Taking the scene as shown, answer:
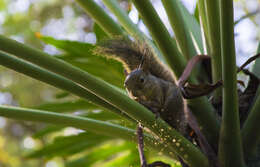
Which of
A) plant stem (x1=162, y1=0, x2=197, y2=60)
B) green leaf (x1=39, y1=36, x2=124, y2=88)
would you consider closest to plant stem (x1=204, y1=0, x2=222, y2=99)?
plant stem (x1=162, y1=0, x2=197, y2=60)

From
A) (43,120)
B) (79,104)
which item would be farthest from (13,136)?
(43,120)

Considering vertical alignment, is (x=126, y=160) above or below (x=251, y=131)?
above

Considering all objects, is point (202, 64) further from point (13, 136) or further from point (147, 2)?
point (13, 136)

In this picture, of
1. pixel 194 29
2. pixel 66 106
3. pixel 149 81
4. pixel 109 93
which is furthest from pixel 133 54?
pixel 66 106

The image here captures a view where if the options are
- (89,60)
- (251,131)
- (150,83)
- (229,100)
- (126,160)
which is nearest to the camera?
(229,100)

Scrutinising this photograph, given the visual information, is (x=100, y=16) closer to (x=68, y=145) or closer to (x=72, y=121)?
(x=72, y=121)

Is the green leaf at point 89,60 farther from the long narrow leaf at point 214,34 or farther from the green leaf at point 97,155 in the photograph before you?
the long narrow leaf at point 214,34
